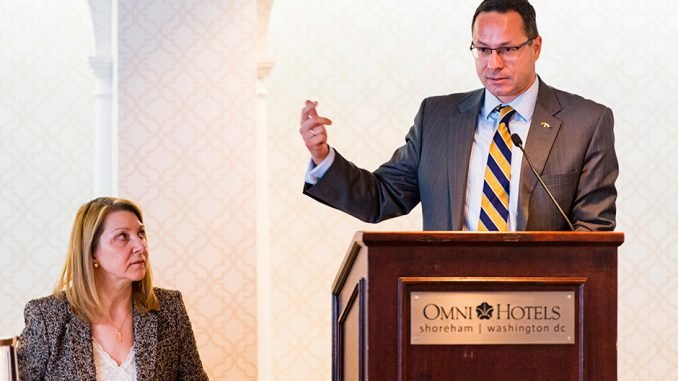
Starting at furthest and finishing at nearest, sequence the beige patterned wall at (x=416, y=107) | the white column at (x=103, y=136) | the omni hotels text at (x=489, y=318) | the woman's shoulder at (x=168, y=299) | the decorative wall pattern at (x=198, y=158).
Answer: the beige patterned wall at (x=416, y=107), the white column at (x=103, y=136), the decorative wall pattern at (x=198, y=158), the woman's shoulder at (x=168, y=299), the omni hotels text at (x=489, y=318)

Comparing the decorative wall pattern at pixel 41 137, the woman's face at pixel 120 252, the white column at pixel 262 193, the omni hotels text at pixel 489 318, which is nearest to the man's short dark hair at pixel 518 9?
the omni hotels text at pixel 489 318

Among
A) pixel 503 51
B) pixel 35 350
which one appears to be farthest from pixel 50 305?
pixel 503 51

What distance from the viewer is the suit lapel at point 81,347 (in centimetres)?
331

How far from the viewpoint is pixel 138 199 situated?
4523mm

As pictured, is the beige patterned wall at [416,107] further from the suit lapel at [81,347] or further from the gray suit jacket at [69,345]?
the suit lapel at [81,347]

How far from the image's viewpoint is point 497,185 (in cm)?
257

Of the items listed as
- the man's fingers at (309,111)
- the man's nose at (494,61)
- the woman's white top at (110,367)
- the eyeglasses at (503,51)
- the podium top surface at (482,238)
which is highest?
the eyeglasses at (503,51)

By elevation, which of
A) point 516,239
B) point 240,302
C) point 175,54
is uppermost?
point 175,54

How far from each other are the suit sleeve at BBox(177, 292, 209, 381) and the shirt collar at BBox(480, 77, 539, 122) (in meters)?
1.37

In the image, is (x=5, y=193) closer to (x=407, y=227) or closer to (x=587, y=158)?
(x=407, y=227)

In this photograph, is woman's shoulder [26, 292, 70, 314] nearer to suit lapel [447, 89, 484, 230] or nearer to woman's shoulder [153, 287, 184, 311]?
woman's shoulder [153, 287, 184, 311]

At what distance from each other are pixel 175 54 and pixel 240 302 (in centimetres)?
109

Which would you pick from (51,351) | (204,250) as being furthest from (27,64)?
(51,351)

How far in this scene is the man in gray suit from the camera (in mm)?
2533
